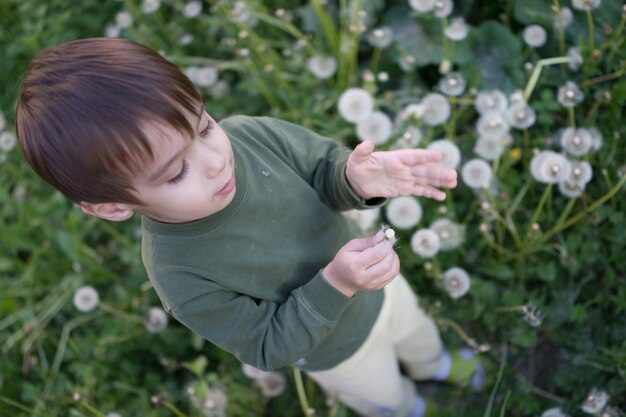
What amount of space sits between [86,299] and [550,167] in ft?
4.00

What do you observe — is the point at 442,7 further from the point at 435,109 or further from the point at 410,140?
the point at 410,140

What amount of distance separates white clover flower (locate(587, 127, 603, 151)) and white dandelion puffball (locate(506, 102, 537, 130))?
15cm

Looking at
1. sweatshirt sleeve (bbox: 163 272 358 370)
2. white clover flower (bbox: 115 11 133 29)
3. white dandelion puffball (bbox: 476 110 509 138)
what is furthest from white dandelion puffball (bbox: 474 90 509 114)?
white clover flower (bbox: 115 11 133 29)

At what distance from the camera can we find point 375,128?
1.55 metres

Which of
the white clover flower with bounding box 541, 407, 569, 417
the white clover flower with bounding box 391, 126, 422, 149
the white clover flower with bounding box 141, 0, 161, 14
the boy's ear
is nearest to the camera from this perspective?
the boy's ear

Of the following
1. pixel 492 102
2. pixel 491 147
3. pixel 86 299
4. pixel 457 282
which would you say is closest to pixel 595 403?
pixel 457 282

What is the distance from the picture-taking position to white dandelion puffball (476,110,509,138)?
1462mm

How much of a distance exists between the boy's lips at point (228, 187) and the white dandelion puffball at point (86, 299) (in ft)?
3.12

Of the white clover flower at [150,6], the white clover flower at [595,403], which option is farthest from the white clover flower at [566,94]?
the white clover flower at [150,6]

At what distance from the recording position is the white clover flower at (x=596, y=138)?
151cm

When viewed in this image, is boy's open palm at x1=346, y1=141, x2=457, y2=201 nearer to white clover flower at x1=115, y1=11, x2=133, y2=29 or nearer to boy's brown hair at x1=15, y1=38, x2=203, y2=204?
boy's brown hair at x1=15, y1=38, x2=203, y2=204

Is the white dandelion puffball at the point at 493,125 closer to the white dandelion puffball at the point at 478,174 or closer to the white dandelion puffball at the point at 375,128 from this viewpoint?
the white dandelion puffball at the point at 478,174

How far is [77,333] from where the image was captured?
73.5 inches

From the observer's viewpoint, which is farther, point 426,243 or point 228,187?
point 426,243
